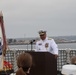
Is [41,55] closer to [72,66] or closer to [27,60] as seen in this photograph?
[72,66]

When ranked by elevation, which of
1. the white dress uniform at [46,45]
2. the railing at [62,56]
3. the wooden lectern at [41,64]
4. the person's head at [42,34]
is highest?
the person's head at [42,34]

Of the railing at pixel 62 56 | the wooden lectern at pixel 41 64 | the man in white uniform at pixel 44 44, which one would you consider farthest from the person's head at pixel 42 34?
the railing at pixel 62 56

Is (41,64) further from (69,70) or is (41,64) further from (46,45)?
(69,70)

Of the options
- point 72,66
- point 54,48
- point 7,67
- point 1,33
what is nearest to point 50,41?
point 54,48

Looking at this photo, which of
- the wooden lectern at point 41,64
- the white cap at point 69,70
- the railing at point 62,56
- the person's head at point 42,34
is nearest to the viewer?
the white cap at point 69,70

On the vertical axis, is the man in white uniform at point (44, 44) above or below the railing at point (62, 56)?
above

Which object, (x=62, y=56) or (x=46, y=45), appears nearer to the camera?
(x=46, y=45)

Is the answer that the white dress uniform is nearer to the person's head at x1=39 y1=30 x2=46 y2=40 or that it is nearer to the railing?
the person's head at x1=39 y1=30 x2=46 y2=40

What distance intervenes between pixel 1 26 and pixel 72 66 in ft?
8.82

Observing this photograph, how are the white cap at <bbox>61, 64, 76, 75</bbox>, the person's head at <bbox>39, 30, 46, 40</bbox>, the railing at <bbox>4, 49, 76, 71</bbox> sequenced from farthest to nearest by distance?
the railing at <bbox>4, 49, 76, 71</bbox> → the person's head at <bbox>39, 30, 46, 40</bbox> → the white cap at <bbox>61, 64, 76, 75</bbox>

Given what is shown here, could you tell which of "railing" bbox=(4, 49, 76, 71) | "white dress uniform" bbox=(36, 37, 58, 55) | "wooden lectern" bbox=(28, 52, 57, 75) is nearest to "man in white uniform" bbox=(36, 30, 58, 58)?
"white dress uniform" bbox=(36, 37, 58, 55)

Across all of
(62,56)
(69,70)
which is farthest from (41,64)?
(62,56)

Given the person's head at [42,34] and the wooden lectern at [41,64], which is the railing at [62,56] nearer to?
the person's head at [42,34]

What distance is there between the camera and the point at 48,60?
570 cm
